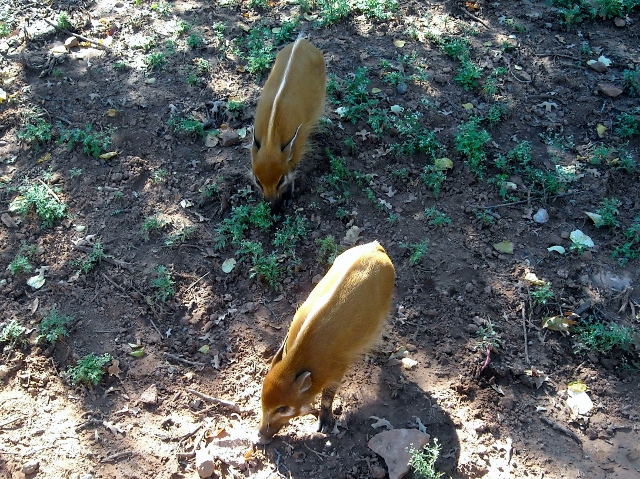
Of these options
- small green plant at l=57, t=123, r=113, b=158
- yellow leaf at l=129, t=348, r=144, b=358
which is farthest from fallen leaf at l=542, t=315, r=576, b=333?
small green plant at l=57, t=123, r=113, b=158

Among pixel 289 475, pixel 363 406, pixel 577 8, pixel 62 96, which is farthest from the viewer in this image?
pixel 577 8

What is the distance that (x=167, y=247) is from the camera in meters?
5.31

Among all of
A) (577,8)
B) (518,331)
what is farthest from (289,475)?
(577,8)

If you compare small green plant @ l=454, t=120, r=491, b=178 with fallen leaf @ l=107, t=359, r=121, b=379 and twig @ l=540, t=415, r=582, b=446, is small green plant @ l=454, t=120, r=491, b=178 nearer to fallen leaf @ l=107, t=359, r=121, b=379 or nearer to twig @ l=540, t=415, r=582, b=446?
twig @ l=540, t=415, r=582, b=446

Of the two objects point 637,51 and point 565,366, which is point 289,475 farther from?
point 637,51

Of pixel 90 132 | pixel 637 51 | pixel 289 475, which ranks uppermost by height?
pixel 637 51

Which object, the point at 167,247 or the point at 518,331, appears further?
the point at 167,247

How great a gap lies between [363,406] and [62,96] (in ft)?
16.9

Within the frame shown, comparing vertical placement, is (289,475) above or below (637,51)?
below

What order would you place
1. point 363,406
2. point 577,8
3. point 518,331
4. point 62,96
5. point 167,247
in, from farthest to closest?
point 577,8 < point 62,96 < point 167,247 < point 518,331 < point 363,406

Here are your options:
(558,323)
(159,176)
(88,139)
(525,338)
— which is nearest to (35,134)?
(88,139)

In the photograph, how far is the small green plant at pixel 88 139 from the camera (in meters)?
6.06

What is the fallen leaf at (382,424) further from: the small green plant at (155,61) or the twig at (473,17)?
the twig at (473,17)

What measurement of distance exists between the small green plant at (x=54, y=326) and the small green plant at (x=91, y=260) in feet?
1.64
